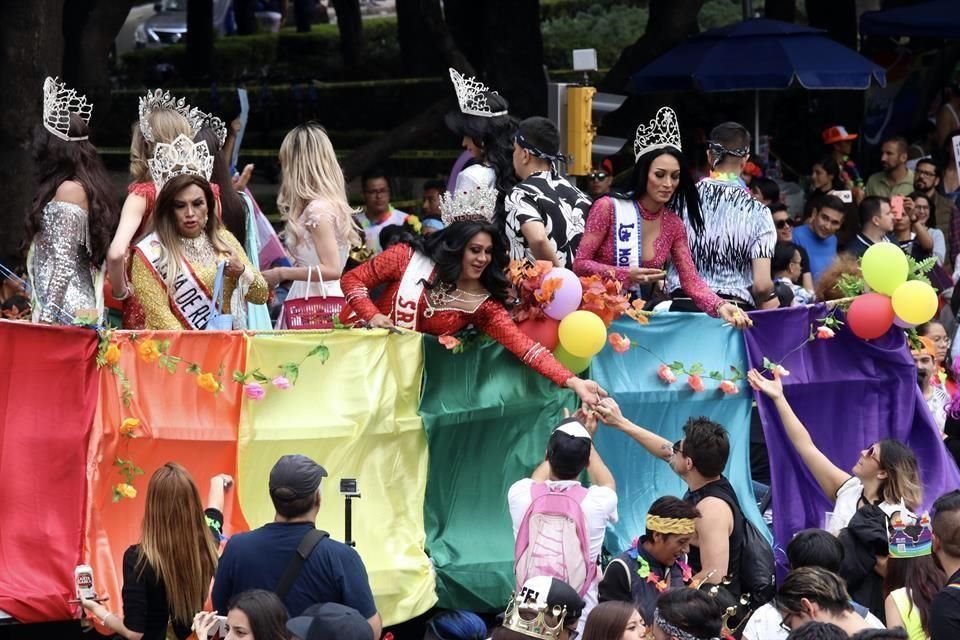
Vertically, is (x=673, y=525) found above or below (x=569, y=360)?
below

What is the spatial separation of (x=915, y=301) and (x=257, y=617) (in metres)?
4.24

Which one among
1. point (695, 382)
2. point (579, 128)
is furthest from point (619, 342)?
point (579, 128)

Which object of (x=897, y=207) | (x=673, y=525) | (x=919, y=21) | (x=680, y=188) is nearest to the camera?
(x=673, y=525)

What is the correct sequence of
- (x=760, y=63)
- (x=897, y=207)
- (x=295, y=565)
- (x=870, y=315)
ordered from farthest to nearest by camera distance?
1. (x=760, y=63)
2. (x=897, y=207)
3. (x=870, y=315)
4. (x=295, y=565)

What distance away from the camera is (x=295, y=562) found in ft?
21.2

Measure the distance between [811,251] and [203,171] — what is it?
5424 millimetres

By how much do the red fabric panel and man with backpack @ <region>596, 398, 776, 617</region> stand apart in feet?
8.77

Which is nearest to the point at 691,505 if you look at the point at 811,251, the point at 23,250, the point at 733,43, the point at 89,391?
the point at 89,391

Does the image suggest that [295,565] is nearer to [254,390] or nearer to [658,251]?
[254,390]

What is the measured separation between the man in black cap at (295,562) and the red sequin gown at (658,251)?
9.68ft

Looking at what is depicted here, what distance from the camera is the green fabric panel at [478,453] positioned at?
28.0 ft

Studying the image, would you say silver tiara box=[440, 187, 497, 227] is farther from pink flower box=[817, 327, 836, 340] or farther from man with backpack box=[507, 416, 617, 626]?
pink flower box=[817, 327, 836, 340]

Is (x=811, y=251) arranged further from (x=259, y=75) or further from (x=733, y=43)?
(x=259, y=75)

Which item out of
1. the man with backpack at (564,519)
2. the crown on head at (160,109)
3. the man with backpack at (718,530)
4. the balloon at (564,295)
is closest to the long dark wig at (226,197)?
the crown on head at (160,109)
